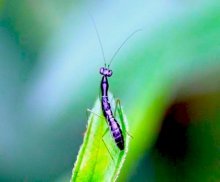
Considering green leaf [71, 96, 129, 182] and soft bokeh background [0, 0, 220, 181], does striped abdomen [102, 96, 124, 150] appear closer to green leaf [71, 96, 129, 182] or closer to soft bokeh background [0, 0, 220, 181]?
green leaf [71, 96, 129, 182]

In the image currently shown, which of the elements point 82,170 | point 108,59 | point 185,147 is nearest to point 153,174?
point 185,147

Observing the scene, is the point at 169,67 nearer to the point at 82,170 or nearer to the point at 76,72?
the point at 76,72

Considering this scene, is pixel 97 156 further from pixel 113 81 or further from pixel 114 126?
pixel 113 81

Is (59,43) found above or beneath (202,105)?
above

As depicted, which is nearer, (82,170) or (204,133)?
(82,170)

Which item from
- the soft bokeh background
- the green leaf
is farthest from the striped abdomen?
the soft bokeh background

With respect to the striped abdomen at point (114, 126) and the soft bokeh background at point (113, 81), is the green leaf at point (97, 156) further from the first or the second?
the soft bokeh background at point (113, 81)

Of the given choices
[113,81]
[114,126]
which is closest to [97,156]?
[114,126]
